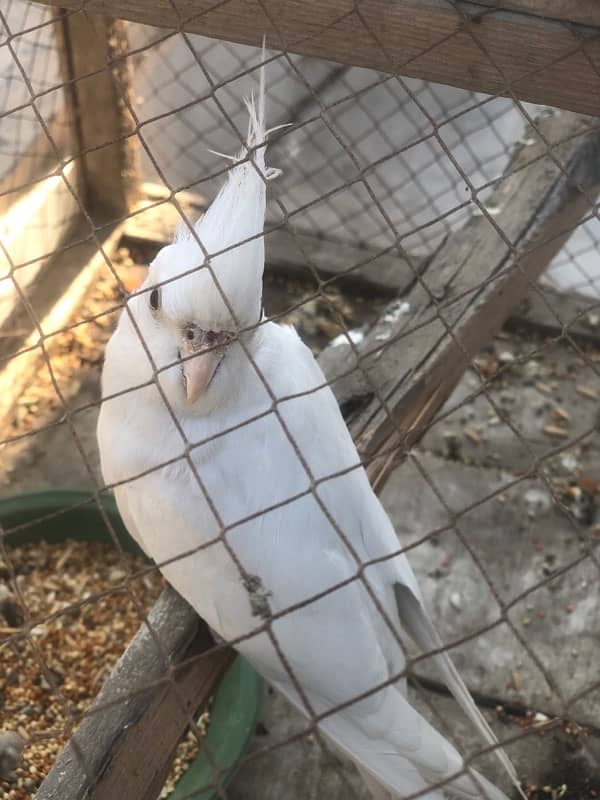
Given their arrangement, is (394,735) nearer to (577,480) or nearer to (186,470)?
(186,470)

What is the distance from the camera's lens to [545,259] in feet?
5.74

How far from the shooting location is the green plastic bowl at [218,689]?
64.4 inches

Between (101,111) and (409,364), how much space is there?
1373 millimetres

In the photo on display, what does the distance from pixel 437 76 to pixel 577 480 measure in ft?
4.79

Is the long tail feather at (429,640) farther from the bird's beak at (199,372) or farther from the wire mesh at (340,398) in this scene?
the bird's beak at (199,372)

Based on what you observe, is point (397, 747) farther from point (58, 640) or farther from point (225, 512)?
point (58, 640)

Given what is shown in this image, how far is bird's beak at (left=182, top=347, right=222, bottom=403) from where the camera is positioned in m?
1.34

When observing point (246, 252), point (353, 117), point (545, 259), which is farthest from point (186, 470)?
point (353, 117)

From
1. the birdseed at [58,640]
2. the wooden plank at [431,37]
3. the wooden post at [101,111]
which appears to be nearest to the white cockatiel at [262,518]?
the wooden plank at [431,37]

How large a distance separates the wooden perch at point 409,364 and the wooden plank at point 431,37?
19cm

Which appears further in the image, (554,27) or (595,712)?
(595,712)

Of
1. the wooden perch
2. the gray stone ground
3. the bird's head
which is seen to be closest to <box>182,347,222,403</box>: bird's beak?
the bird's head

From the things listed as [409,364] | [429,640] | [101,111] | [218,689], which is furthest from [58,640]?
[101,111]

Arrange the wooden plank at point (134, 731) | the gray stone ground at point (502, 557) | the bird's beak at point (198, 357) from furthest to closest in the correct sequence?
1. the gray stone ground at point (502, 557)
2. the bird's beak at point (198, 357)
3. the wooden plank at point (134, 731)
